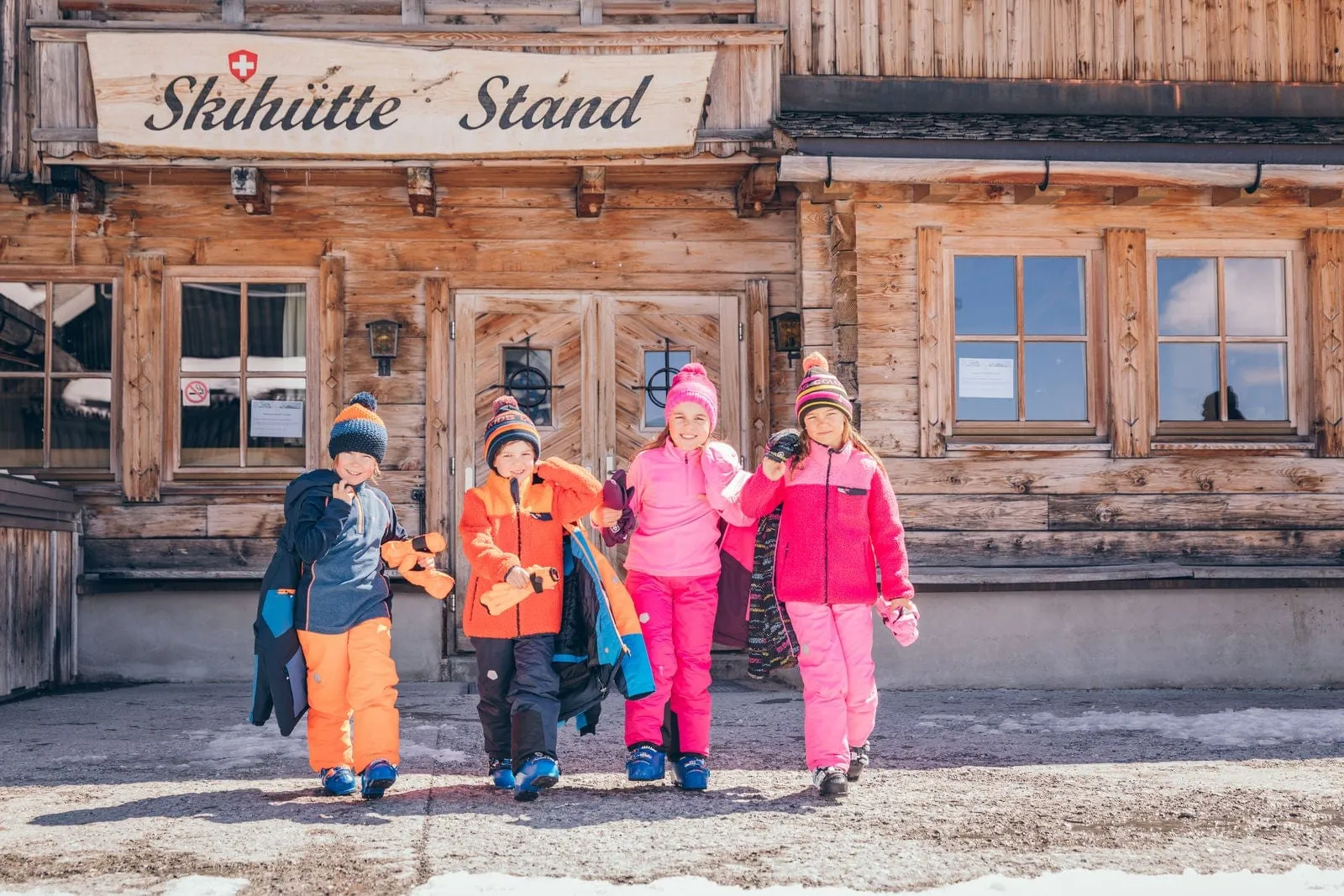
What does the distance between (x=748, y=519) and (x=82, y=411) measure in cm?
556

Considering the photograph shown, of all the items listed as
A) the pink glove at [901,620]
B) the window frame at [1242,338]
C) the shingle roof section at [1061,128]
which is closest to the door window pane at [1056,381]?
the window frame at [1242,338]

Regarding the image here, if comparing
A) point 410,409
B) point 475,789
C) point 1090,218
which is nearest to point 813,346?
point 1090,218

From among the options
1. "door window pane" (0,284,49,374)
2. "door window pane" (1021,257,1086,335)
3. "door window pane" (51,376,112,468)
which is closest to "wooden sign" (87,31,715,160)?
"door window pane" (0,284,49,374)

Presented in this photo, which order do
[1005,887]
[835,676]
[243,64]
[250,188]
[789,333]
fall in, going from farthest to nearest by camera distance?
[789,333]
[250,188]
[243,64]
[835,676]
[1005,887]

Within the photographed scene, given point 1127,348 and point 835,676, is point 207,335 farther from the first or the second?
point 1127,348

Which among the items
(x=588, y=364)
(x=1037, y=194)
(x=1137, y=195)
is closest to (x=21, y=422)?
(x=588, y=364)

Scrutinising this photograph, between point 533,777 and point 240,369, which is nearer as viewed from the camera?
point 533,777

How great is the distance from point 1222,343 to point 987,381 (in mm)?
1638

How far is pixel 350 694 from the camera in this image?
4848 millimetres

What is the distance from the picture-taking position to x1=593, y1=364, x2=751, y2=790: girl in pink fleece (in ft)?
16.5

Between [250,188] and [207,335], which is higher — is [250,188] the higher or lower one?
the higher one

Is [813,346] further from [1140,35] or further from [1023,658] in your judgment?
[1140,35]

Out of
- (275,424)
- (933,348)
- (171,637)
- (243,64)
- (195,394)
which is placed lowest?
(171,637)

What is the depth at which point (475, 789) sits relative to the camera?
4.99 metres
